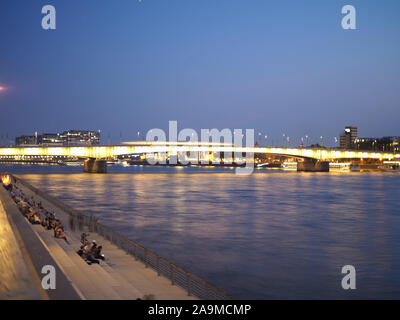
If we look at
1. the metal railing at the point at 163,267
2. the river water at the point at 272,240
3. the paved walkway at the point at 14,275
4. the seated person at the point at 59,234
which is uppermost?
the paved walkway at the point at 14,275

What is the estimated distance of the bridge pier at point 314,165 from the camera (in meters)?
141

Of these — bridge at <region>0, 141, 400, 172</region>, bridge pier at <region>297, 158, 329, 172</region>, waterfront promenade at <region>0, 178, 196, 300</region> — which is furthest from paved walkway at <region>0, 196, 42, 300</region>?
bridge pier at <region>297, 158, 329, 172</region>

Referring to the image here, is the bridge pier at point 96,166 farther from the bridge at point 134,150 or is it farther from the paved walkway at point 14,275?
the paved walkway at point 14,275

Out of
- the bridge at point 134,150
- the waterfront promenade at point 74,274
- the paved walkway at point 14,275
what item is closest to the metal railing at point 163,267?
the waterfront promenade at point 74,274

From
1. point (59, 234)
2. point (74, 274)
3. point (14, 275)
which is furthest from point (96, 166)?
point (14, 275)

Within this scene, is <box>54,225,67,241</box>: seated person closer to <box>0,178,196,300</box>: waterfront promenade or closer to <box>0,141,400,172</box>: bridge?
<box>0,178,196,300</box>: waterfront promenade

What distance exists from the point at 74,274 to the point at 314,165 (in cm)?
13354

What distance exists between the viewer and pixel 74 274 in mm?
13703

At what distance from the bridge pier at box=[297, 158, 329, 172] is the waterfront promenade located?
410 ft

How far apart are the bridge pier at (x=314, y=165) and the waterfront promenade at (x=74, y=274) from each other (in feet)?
410

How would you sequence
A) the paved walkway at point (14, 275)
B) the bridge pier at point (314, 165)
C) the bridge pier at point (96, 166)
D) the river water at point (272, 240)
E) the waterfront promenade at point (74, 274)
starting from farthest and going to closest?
the bridge pier at point (314, 165)
the bridge pier at point (96, 166)
the river water at point (272, 240)
the waterfront promenade at point (74, 274)
the paved walkway at point (14, 275)

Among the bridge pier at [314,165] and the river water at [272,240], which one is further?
the bridge pier at [314,165]

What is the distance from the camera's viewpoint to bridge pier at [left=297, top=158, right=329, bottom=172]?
14075 cm
